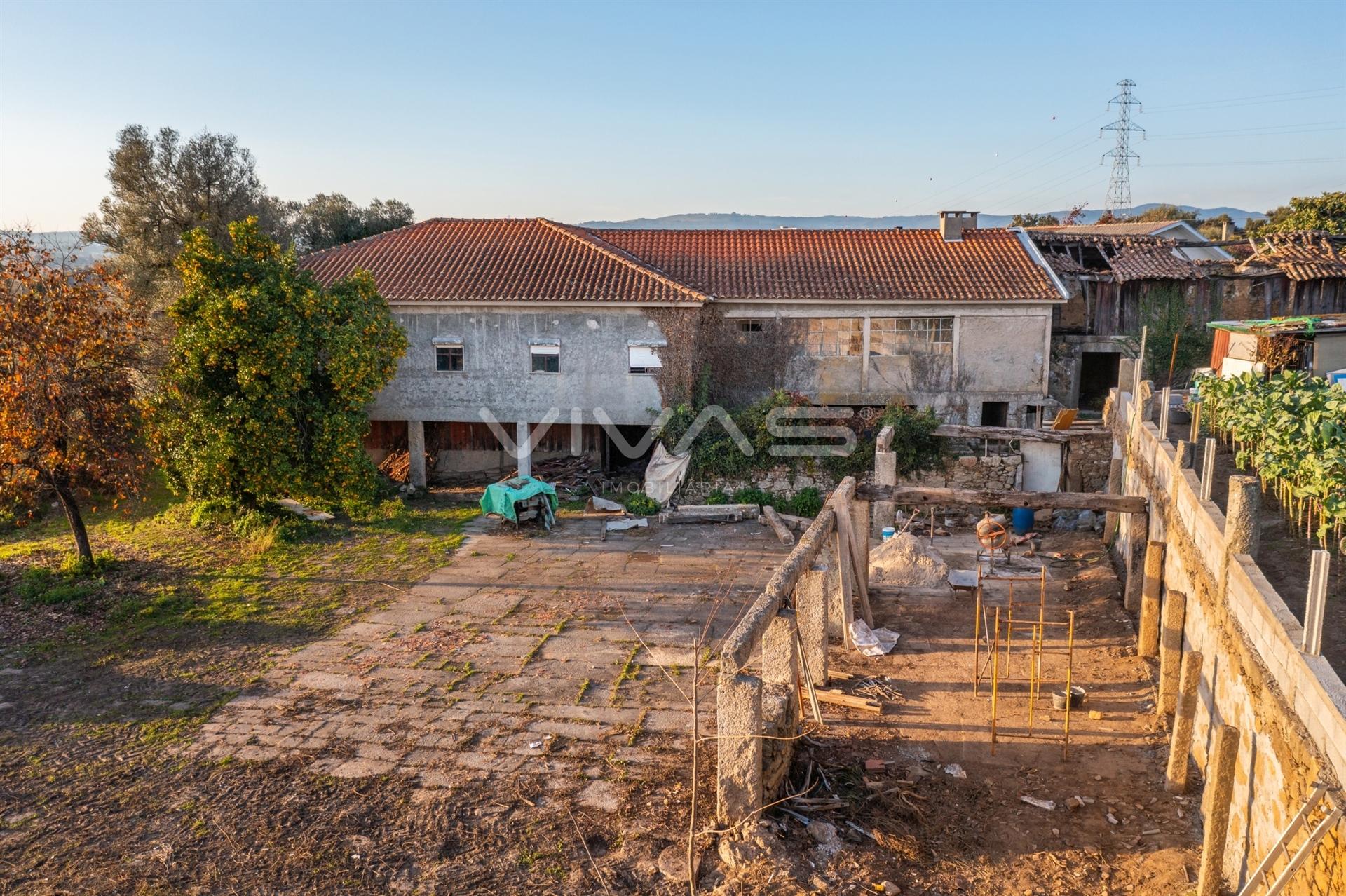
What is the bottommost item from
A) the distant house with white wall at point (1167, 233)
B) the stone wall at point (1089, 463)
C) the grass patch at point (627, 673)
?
the grass patch at point (627, 673)

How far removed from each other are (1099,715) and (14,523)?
22000 mm

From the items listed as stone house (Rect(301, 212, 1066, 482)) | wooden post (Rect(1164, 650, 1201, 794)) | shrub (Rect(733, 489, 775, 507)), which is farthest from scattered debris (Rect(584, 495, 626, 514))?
wooden post (Rect(1164, 650, 1201, 794))

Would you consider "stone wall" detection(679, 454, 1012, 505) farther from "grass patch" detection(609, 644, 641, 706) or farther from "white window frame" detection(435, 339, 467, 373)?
"grass patch" detection(609, 644, 641, 706)

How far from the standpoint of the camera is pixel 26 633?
13844 millimetres

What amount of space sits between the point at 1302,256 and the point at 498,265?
24751mm

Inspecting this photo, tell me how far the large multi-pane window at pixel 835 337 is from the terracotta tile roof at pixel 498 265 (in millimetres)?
3317

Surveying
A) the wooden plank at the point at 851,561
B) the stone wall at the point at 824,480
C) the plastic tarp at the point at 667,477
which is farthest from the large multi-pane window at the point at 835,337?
the wooden plank at the point at 851,561

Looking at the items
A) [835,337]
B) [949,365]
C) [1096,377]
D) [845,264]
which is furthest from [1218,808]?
[1096,377]

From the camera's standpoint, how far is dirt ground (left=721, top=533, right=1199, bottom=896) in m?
7.69

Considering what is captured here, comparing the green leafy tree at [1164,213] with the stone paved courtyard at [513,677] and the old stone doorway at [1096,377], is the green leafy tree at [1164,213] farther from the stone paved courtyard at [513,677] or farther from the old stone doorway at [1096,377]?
the stone paved courtyard at [513,677]

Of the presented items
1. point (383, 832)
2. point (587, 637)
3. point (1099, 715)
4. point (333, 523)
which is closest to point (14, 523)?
point (333, 523)

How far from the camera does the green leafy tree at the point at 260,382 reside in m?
17.3

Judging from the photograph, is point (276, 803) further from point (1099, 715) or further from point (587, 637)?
point (1099, 715)

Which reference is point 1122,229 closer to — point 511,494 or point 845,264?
point 845,264
